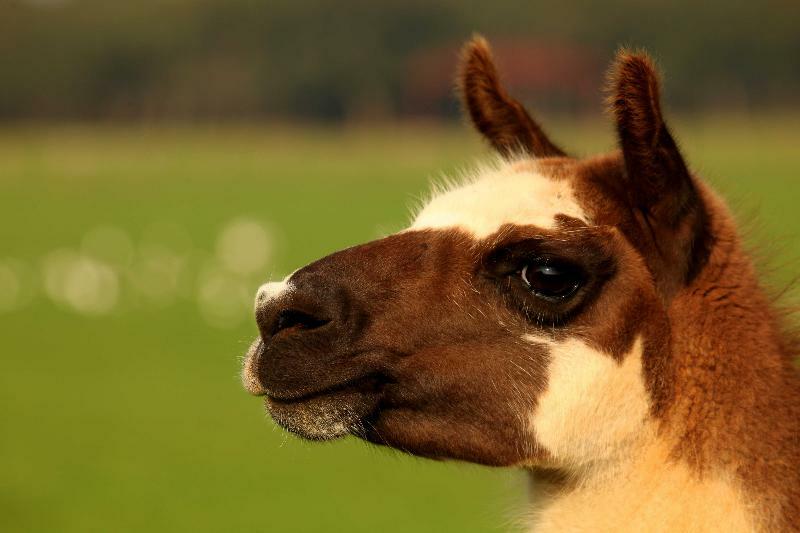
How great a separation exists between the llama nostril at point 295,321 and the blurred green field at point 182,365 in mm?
802

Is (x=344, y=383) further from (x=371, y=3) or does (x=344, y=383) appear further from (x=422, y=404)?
(x=371, y=3)

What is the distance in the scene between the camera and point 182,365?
16.4 m

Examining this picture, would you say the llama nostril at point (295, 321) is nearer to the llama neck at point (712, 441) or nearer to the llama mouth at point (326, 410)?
the llama mouth at point (326, 410)

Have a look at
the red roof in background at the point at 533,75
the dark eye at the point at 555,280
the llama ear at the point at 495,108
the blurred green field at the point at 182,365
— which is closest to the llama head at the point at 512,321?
the dark eye at the point at 555,280

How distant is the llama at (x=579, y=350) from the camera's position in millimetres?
3412

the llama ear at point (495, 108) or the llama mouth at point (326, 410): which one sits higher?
the llama ear at point (495, 108)

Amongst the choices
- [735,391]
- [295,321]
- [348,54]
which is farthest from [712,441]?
[348,54]

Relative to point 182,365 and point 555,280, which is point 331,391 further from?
point 182,365

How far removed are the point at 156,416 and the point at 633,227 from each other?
420 inches

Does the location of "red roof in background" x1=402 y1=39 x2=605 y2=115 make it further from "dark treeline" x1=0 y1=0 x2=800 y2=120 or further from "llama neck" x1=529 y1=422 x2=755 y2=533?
"llama neck" x1=529 y1=422 x2=755 y2=533

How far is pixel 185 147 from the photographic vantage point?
67.9 m

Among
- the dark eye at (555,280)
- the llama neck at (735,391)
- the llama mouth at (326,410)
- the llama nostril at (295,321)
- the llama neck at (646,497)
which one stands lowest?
the llama neck at (646,497)

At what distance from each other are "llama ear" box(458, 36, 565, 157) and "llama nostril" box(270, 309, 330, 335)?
4.08ft

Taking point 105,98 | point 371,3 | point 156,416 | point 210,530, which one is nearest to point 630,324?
point 210,530
